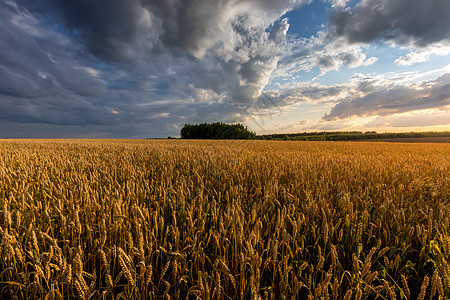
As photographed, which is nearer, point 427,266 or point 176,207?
point 427,266

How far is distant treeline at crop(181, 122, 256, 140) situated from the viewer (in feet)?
231

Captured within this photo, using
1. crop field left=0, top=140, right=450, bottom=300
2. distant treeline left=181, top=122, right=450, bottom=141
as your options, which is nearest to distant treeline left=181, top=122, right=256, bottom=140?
distant treeline left=181, top=122, right=450, bottom=141

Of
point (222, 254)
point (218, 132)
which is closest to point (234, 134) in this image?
point (218, 132)

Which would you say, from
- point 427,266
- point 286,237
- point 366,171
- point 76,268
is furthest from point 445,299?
point 366,171

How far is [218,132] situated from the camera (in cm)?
7419

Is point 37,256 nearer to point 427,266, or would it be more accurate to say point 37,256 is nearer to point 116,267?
point 116,267

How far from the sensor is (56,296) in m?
0.98

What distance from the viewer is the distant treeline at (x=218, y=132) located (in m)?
70.4

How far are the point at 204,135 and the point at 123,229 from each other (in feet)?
259

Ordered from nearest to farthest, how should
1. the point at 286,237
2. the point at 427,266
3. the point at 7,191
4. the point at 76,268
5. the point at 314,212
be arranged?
the point at 76,268, the point at 286,237, the point at 427,266, the point at 314,212, the point at 7,191

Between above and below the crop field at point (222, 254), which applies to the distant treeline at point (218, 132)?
above

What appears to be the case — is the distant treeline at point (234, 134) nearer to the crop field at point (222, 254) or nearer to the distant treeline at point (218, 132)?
the distant treeline at point (218, 132)

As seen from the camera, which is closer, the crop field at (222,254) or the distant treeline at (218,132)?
the crop field at (222,254)

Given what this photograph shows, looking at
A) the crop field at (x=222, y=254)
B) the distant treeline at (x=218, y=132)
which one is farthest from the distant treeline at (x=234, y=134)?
the crop field at (x=222, y=254)
